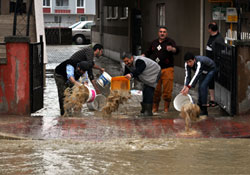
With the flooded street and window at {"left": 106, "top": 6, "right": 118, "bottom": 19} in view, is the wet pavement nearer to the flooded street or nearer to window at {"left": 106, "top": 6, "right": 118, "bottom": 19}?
the flooded street

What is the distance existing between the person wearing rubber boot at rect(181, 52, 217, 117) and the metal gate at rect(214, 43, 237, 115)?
1.11 ft

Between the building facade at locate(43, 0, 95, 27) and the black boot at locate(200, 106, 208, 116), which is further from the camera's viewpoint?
the building facade at locate(43, 0, 95, 27)

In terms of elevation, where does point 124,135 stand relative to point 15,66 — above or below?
below

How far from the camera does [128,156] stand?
9.33 m

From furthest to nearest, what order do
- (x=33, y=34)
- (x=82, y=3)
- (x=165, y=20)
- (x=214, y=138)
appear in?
(x=82, y=3) → (x=165, y=20) → (x=33, y=34) → (x=214, y=138)

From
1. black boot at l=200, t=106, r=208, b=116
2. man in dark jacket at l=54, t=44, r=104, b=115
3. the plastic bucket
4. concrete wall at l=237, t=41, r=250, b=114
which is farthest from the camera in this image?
the plastic bucket

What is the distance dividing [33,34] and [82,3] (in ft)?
220

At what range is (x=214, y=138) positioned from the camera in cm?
1072

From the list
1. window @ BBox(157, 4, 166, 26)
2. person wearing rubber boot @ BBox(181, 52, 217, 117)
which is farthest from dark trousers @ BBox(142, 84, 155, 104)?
window @ BBox(157, 4, 166, 26)

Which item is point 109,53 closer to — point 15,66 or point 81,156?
point 15,66

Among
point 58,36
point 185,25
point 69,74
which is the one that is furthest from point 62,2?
point 69,74

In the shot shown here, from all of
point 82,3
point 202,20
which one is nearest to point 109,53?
point 202,20

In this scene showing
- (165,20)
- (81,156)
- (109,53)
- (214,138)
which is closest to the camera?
(81,156)

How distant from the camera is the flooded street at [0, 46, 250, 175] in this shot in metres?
8.54
